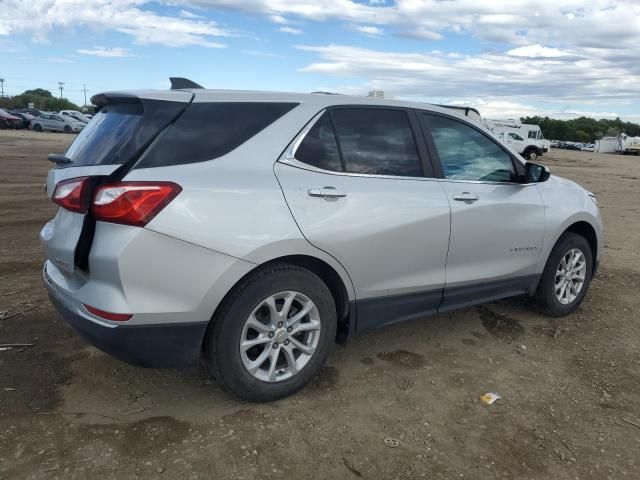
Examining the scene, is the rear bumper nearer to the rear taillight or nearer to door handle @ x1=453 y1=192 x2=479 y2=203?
the rear taillight

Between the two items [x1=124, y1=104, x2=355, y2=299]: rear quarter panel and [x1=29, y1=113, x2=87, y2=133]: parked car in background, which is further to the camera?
[x1=29, y1=113, x2=87, y2=133]: parked car in background

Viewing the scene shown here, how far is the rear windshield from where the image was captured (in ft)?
9.45

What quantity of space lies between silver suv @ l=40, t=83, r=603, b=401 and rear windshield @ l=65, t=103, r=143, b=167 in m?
0.01

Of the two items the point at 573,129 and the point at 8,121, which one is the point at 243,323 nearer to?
the point at 8,121

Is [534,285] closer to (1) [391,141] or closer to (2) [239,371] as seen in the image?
(1) [391,141]

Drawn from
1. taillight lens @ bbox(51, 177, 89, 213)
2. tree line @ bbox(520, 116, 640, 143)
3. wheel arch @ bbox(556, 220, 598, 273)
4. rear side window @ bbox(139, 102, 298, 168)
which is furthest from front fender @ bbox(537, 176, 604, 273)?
tree line @ bbox(520, 116, 640, 143)

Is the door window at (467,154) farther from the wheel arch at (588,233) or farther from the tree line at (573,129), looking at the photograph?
the tree line at (573,129)

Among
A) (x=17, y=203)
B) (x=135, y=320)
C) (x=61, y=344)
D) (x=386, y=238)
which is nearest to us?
(x=135, y=320)

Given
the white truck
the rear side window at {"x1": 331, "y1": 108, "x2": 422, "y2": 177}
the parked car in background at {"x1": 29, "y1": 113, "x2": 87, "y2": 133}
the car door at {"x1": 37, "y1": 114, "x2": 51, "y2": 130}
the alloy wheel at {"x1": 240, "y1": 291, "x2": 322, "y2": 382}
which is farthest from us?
the car door at {"x1": 37, "y1": 114, "x2": 51, "y2": 130}

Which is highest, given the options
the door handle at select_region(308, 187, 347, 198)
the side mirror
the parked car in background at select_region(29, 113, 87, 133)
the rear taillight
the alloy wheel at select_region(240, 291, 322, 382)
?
the side mirror

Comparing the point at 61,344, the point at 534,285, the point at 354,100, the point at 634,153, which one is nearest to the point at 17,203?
the point at 61,344

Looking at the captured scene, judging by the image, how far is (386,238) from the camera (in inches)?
135

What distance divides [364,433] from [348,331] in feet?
2.23

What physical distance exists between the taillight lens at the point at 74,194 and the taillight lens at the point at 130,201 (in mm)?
64
